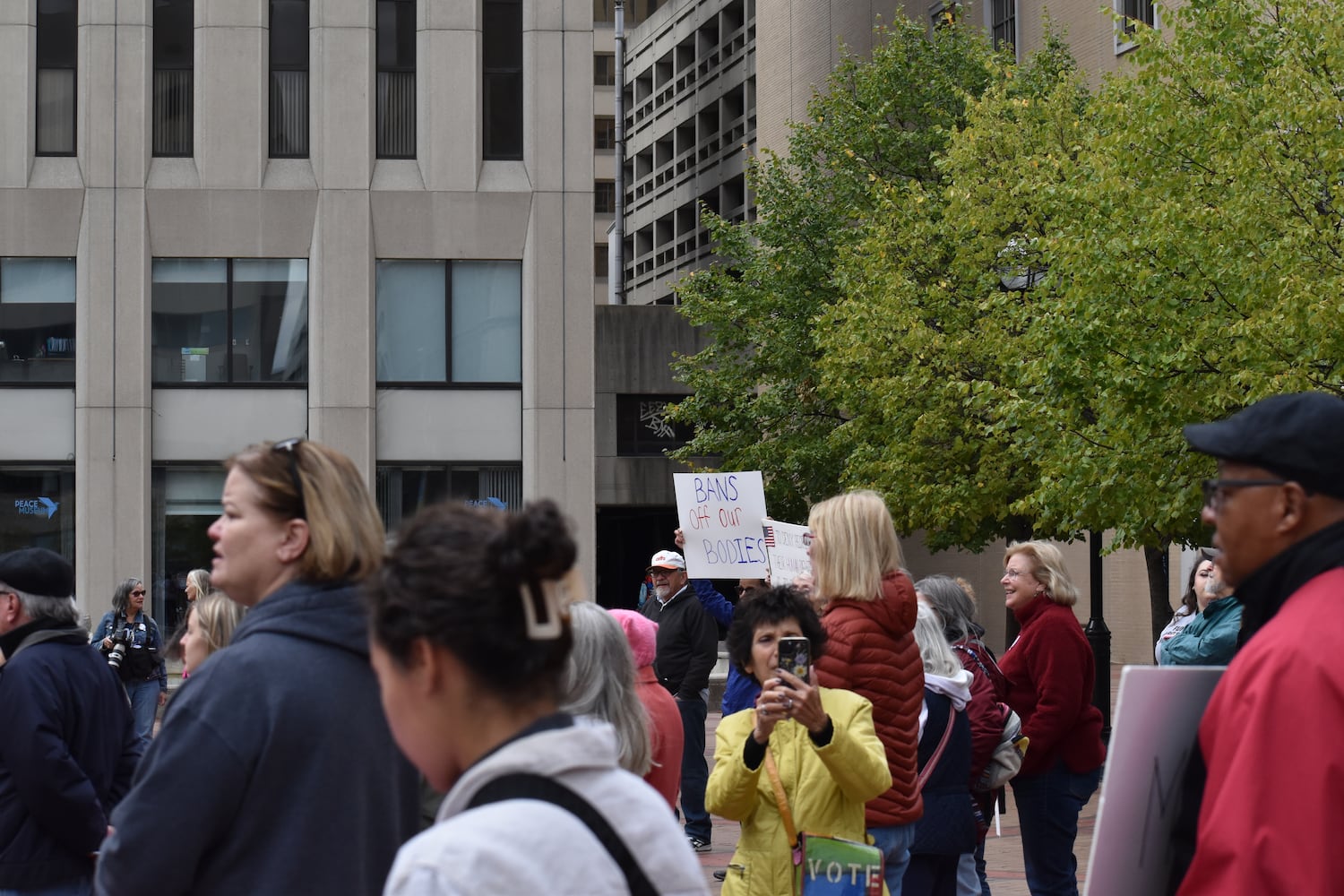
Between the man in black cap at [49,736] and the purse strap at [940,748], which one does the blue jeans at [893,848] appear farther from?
the man in black cap at [49,736]

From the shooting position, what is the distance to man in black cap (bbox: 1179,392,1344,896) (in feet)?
8.50

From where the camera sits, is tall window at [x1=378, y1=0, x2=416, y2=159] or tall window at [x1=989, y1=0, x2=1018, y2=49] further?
tall window at [x1=989, y1=0, x2=1018, y2=49]

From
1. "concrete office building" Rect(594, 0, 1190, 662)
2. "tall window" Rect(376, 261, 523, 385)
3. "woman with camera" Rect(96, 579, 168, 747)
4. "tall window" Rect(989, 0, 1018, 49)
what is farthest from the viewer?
"tall window" Rect(989, 0, 1018, 49)

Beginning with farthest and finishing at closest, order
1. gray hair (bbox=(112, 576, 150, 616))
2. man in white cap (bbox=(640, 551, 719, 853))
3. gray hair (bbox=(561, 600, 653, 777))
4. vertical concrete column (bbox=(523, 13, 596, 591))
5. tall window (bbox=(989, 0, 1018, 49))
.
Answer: tall window (bbox=(989, 0, 1018, 49)) < vertical concrete column (bbox=(523, 13, 596, 591)) < gray hair (bbox=(112, 576, 150, 616)) < man in white cap (bbox=(640, 551, 719, 853)) < gray hair (bbox=(561, 600, 653, 777))

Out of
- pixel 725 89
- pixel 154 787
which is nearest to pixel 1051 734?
pixel 154 787

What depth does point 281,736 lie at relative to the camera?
3.13 metres

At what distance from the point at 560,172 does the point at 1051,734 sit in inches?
820

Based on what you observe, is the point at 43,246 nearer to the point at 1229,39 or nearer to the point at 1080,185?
the point at 1080,185

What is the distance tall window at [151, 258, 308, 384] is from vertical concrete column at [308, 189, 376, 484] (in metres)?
0.33

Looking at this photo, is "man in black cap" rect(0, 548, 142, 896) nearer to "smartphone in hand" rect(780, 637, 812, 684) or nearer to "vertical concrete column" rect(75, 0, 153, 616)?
"smartphone in hand" rect(780, 637, 812, 684)

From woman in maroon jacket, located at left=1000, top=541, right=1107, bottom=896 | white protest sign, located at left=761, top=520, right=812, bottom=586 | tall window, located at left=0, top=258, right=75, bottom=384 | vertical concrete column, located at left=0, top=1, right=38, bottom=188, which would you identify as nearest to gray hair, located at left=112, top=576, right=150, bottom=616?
white protest sign, located at left=761, top=520, right=812, bottom=586

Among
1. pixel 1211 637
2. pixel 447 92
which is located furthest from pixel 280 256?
pixel 1211 637

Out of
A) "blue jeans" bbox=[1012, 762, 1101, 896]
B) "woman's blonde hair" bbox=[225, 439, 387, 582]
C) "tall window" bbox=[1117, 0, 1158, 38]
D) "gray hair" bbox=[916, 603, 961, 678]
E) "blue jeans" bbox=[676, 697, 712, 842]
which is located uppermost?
"tall window" bbox=[1117, 0, 1158, 38]

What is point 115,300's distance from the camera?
27.4 metres
